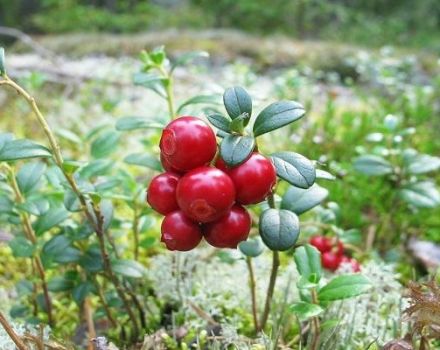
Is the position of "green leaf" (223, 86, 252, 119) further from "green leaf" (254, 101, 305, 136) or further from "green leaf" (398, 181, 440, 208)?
"green leaf" (398, 181, 440, 208)

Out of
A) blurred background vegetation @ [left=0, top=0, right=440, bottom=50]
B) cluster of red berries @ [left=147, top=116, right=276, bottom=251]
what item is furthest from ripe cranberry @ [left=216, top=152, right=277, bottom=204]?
blurred background vegetation @ [left=0, top=0, right=440, bottom=50]

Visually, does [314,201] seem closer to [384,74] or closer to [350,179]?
[350,179]

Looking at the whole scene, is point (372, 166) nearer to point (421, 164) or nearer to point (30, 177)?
point (421, 164)

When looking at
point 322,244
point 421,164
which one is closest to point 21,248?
point 322,244

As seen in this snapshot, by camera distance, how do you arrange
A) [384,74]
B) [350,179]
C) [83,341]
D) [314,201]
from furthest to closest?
1. [384,74]
2. [350,179]
3. [83,341]
4. [314,201]

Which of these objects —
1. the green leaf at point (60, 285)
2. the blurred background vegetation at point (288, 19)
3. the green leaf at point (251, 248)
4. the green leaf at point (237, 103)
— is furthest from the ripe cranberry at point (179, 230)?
the blurred background vegetation at point (288, 19)

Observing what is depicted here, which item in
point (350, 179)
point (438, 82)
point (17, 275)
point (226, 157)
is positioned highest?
point (226, 157)

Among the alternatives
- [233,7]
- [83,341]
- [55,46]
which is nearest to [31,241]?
[83,341]

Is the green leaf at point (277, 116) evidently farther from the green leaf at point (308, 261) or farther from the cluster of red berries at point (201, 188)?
the green leaf at point (308, 261)
